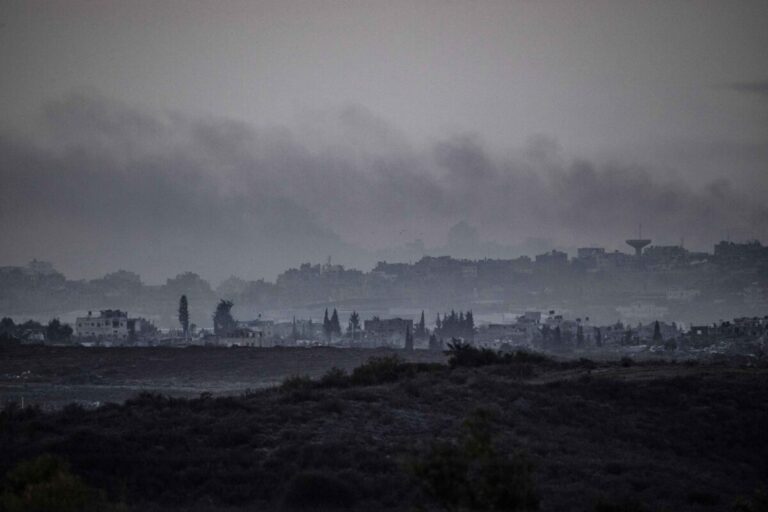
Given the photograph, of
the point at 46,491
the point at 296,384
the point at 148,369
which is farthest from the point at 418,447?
the point at 148,369

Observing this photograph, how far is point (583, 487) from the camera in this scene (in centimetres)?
2186

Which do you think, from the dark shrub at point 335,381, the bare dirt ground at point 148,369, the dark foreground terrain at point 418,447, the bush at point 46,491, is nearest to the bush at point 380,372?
the dark foreground terrain at point 418,447

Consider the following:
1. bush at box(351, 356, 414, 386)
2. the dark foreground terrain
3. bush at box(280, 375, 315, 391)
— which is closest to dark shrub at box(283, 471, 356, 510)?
the dark foreground terrain

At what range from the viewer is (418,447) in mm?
24984

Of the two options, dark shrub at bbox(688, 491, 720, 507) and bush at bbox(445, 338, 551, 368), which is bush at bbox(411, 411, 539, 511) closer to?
dark shrub at bbox(688, 491, 720, 507)

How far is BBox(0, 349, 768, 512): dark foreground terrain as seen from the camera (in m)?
17.6

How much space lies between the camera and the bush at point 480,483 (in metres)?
15.2

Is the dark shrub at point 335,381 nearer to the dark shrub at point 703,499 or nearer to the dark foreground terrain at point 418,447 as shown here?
the dark foreground terrain at point 418,447

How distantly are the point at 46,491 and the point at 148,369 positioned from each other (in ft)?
163

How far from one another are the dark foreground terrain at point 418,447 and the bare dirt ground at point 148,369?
18007 millimetres

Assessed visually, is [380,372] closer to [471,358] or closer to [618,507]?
[471,358]

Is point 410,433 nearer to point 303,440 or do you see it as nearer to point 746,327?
point 303,440

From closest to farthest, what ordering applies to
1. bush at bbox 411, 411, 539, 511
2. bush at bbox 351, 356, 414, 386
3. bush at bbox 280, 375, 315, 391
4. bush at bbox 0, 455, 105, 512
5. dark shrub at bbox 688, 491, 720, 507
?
bush at bbox 411, 411, 539, 511, bush at bbox 0, 455, 105, 512, dark shrub at bbox 688, 491, 720, 507, bush at bbox 280, 375, 315, 391, bush at bbox 351, 356, 414, 386

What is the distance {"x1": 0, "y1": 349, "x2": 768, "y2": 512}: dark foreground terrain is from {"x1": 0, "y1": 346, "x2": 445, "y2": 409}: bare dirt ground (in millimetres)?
18007
